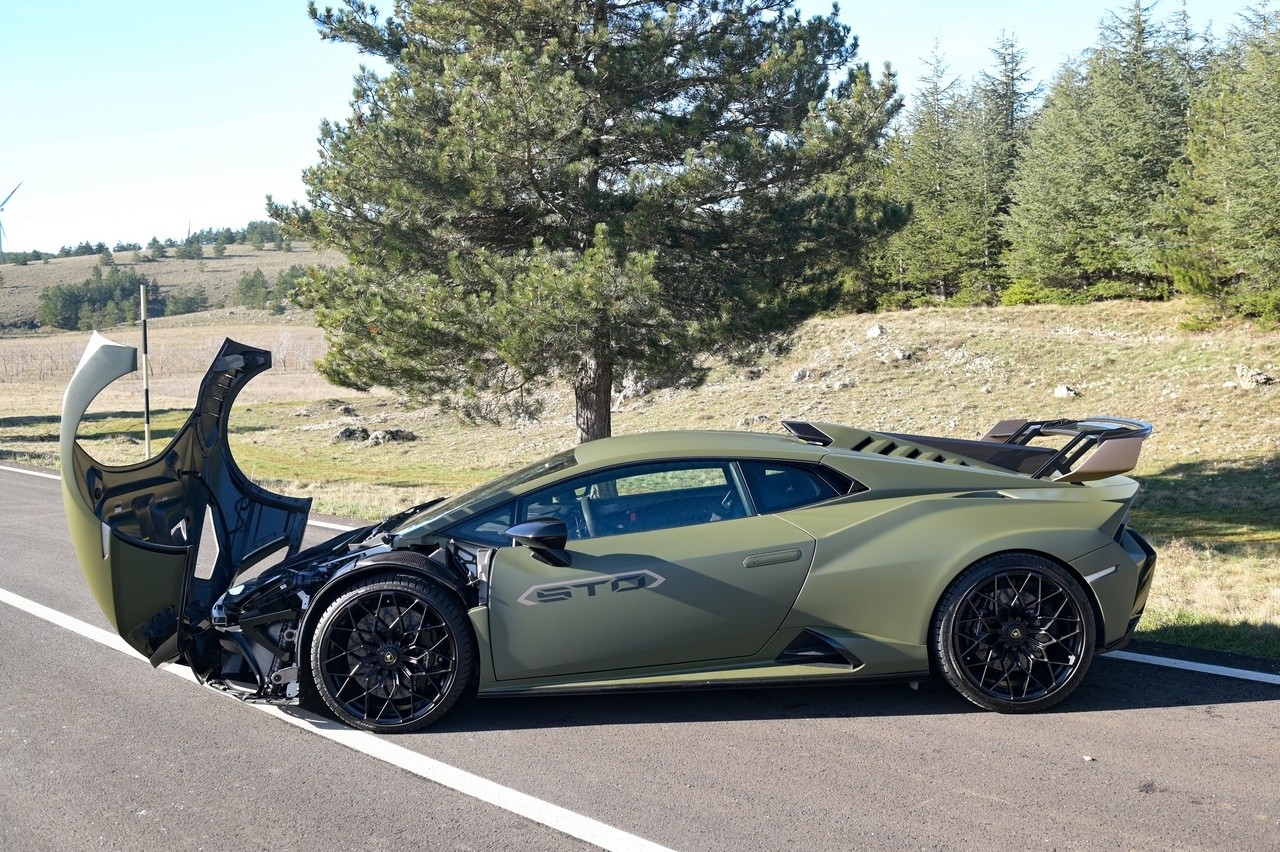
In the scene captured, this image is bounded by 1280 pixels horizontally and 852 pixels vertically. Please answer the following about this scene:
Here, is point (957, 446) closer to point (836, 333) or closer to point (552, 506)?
point (552, 506)

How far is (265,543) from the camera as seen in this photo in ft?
20.8

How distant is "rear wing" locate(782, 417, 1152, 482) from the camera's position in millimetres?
5352

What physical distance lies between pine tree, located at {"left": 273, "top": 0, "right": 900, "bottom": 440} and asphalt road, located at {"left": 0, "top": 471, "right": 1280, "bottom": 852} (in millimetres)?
7840

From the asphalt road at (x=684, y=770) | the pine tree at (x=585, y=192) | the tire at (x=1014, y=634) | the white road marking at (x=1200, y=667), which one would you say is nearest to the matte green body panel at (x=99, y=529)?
the asphalt road at (x=684, y=770)

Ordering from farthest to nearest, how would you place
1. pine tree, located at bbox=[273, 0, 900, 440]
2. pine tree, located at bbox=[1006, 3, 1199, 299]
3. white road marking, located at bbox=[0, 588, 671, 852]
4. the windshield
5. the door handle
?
pine tree, located at bbox=[1006, 3, 1199, 299], pine tree, located at bbox=[273, 0, 900, 440], the windshield, the door handle, white road marking, located at bbox=[0, 588, 671, 852]

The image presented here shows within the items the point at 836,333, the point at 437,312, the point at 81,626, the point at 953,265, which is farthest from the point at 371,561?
the point at 953,265

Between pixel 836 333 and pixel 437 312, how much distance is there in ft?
91.8

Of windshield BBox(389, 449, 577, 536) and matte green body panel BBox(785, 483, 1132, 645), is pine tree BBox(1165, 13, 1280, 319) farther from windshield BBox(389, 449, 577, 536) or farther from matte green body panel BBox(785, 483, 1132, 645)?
windshield BBox(389, 449, 577, 536)

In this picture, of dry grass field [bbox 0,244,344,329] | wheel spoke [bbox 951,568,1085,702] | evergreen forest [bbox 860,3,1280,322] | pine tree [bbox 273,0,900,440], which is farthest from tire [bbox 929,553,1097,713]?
dry grass field [bbox 0,244,344,329]

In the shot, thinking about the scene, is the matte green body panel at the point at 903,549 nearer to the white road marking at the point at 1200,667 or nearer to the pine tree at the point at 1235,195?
the white road marking at the point at 1200,667

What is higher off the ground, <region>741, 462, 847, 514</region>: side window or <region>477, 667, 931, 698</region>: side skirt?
<region>741, 462, 847, 514</region>: side window

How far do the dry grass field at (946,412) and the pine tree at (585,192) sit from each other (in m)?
2.75

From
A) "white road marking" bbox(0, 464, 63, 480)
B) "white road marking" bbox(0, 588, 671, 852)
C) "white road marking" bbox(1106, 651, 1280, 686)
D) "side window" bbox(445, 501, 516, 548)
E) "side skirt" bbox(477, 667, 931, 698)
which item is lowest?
"white road marking" bbox(0, 464, 63, 480)

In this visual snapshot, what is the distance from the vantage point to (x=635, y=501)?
17.3 ft
